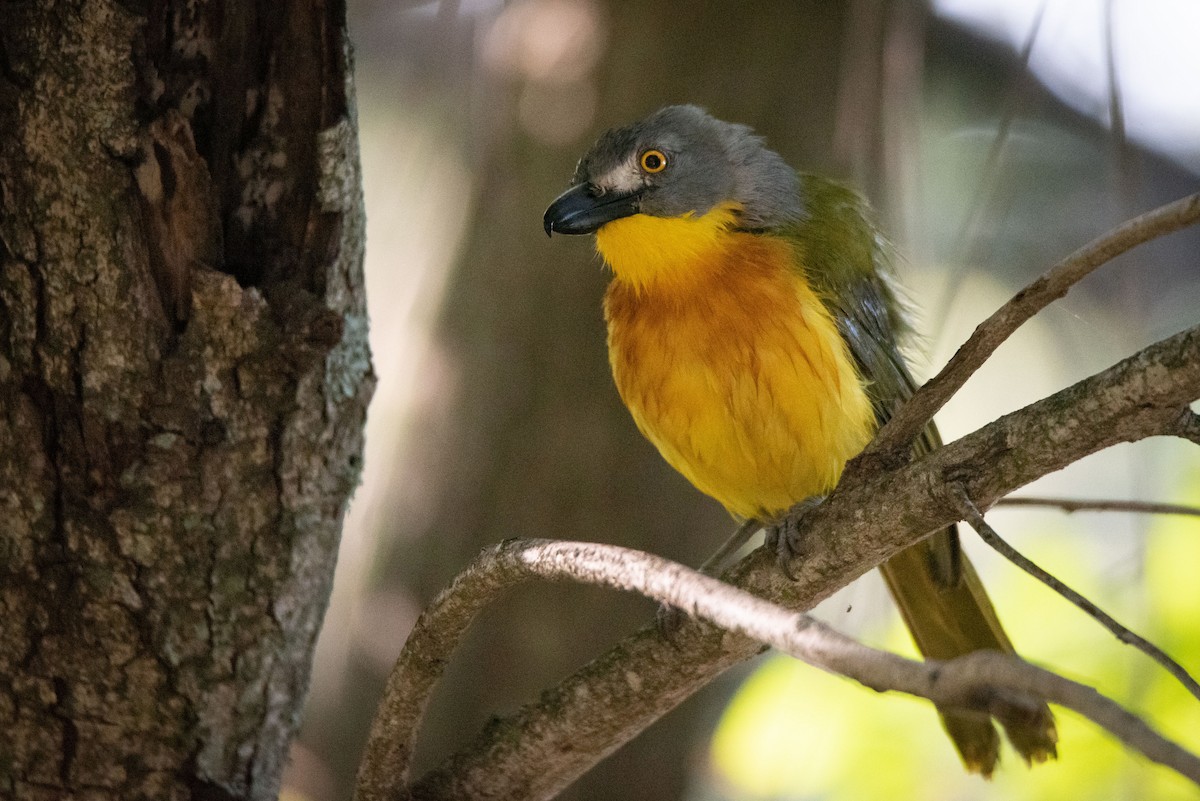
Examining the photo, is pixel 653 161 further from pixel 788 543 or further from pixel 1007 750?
pixel 1007 750

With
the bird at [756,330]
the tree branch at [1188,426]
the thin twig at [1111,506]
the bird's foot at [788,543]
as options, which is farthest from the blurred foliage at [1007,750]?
the tree branch at [1188,426]

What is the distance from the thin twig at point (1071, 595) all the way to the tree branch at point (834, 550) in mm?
52

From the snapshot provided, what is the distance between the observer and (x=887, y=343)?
3.26 m

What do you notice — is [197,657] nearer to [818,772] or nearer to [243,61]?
[243,61]

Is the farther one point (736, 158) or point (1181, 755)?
point (736, 158)

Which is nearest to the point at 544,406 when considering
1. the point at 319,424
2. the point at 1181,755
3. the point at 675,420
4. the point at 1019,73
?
the point at 675,420

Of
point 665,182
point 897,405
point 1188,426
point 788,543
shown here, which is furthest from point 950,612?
point 1188,426

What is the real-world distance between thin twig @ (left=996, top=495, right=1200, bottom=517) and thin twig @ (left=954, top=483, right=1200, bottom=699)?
276 mm

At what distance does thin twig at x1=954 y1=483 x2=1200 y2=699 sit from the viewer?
4.69 ft

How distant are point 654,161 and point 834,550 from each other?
1.63 m

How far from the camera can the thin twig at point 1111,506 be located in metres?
1.80

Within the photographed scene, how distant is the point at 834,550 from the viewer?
1994 millimetres

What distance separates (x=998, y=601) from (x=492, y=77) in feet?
9.51

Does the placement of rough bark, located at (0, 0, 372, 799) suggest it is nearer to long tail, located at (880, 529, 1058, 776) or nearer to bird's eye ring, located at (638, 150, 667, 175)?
bird's eye ring, located at (638, 150, 667, 175)
